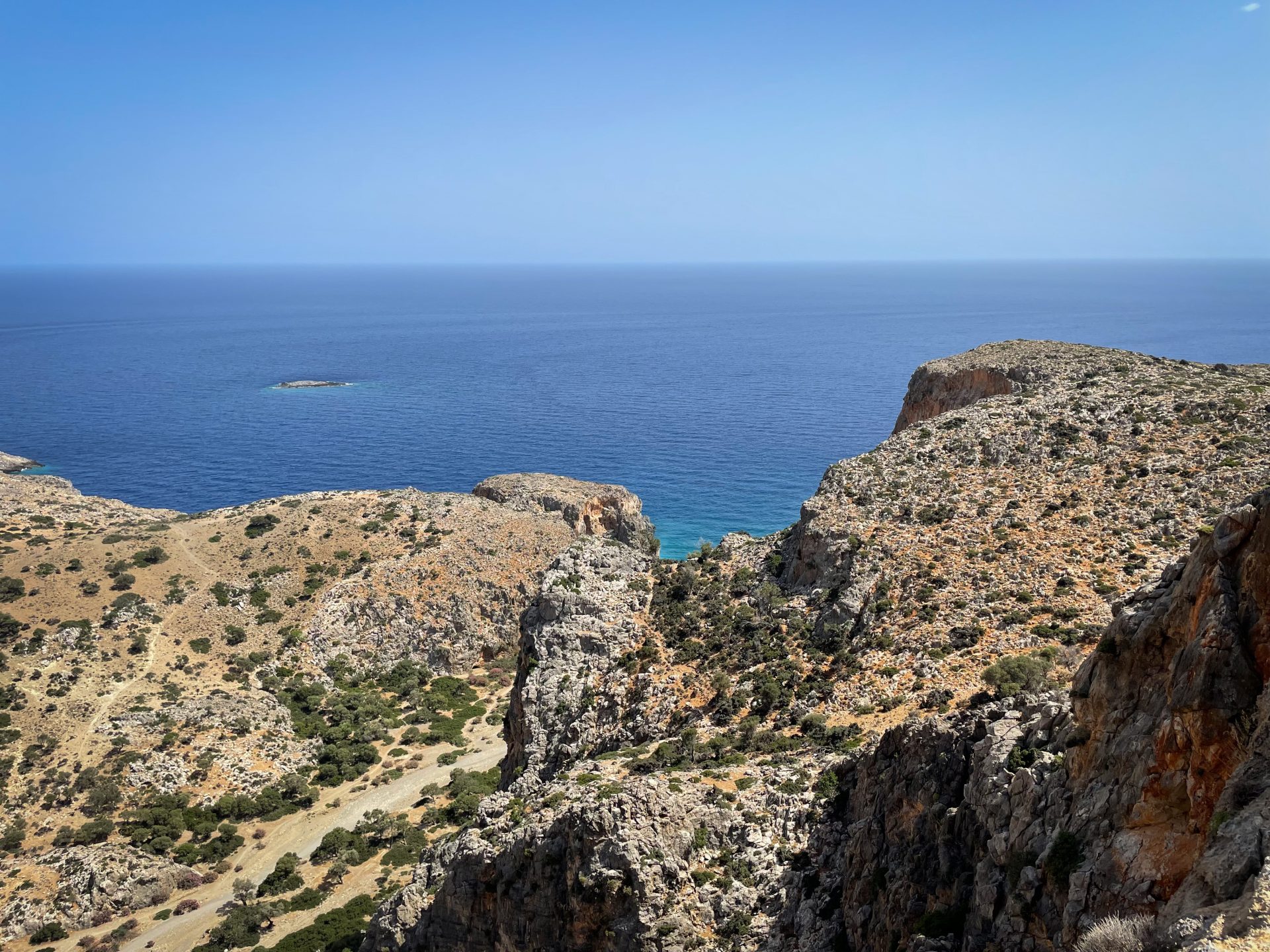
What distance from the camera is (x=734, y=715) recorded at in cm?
2956

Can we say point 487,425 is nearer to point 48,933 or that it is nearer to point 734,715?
point 48,933

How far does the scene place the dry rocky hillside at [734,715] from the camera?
14.4 meters

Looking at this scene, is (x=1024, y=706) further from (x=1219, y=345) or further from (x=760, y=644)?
(x=1219, y=345)

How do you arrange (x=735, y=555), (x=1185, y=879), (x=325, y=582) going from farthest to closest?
(x=325, y=582)
(x=735, y=555)
(x=1185, y=879)

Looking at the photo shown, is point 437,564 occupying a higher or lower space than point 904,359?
lower

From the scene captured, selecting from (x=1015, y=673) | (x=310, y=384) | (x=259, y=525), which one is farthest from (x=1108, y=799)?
(x=310, y=384)

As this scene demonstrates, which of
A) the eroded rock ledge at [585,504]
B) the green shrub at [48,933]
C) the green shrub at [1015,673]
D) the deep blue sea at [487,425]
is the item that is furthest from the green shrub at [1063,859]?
the deep blue sea at [487,425]

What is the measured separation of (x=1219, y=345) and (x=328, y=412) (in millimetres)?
172760

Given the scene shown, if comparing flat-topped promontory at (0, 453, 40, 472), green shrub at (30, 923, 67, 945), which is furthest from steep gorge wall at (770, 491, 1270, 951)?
flat-topped promontory at (0, 453, 40, 472)

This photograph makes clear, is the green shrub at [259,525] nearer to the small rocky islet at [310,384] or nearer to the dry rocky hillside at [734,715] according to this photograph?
the dry rocky hillside at [734,715]

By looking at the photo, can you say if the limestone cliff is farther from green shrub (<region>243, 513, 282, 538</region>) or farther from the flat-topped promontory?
the flat-topped promontory

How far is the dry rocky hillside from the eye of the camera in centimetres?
1438

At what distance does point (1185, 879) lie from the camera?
36.3 feet

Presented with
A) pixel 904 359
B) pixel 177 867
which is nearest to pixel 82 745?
pixel 177 867
